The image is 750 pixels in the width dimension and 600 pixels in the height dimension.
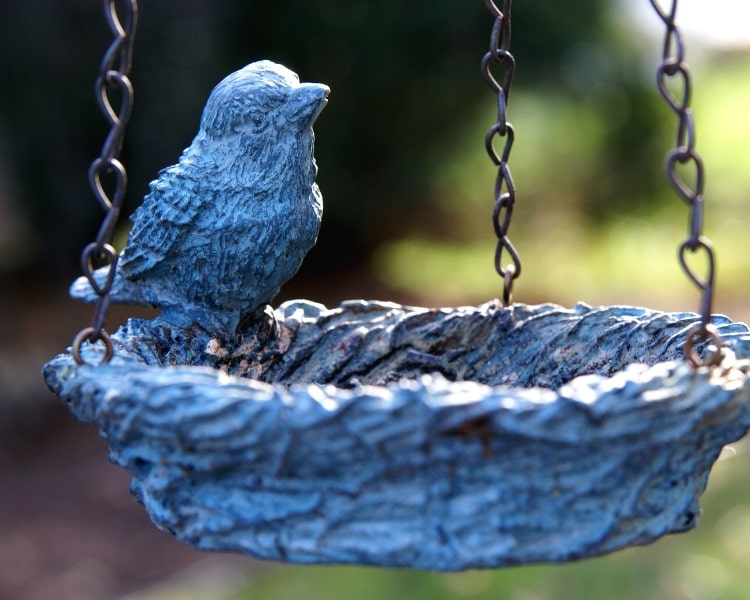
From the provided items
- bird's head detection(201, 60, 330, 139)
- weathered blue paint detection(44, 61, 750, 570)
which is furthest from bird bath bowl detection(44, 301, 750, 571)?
bird's head detection(201, 60, 330, 139)

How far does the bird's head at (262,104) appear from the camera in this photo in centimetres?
138

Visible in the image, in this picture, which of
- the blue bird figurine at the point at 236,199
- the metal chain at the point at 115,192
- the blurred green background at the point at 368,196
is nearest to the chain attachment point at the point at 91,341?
the metal chain at the point at 115,192

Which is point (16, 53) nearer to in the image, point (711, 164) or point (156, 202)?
point (156, 202)

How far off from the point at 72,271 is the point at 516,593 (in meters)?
2.69

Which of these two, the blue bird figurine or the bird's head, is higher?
the bird's head

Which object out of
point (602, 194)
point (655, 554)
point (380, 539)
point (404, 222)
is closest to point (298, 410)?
point (380, 539)

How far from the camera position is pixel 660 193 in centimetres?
555

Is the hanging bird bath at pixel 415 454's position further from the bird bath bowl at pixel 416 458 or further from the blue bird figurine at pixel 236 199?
the blue bird figurine at pixel 236 199

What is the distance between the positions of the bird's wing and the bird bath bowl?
0.87 ft

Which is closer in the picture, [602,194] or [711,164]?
[602,194]

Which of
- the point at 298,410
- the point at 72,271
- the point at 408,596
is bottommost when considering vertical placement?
the point at 408,596

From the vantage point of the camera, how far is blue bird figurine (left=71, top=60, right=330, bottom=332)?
54.7 inches

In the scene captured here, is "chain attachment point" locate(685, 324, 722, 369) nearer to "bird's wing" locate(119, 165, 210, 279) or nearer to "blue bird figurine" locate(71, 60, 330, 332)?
"blue bird figurine" locate(71, 60, 330, 332)

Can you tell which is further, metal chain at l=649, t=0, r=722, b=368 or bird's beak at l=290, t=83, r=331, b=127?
bird's beak at l=290, t=83, r=331, b=127
